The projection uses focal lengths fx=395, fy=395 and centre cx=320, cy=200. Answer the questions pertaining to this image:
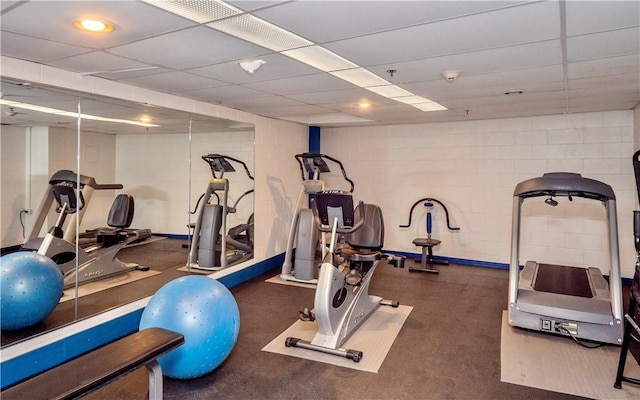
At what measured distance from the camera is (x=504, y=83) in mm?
3463

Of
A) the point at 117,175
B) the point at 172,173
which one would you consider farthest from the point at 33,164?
the point at 172,173

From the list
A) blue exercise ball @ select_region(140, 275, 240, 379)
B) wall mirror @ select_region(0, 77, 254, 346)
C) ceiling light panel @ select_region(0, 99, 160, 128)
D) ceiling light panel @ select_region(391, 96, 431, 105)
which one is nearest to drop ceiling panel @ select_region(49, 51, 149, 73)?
wall mirror @ select_region(0, 77, 254, 346)

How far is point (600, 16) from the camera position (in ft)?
6.53

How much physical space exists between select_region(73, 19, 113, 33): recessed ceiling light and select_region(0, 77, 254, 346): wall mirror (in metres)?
1.03

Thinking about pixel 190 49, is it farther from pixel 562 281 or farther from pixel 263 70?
pixel 562 281

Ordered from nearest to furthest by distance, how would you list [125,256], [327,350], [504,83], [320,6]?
[320,6] → [327,350] → [504,83] → [125,256]

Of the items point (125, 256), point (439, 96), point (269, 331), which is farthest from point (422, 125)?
point (125, 256)

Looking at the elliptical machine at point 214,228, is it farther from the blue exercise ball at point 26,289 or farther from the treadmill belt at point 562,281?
the treadmill belt at point 562,281

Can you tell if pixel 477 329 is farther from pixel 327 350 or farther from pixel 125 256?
pixel 125 256

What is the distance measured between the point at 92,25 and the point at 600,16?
2.63 metres

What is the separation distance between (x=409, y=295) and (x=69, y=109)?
153 inches

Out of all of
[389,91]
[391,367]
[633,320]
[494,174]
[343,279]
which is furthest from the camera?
[494,174]

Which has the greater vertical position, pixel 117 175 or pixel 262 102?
pixel 262 102

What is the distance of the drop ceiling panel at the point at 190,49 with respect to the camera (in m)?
2.29
